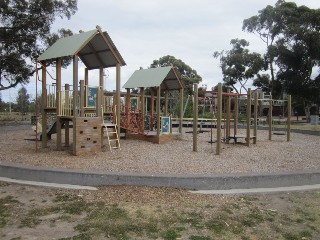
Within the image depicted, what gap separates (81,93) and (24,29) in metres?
20.3

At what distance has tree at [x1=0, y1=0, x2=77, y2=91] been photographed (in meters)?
28.2

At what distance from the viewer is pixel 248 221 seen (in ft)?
18.1

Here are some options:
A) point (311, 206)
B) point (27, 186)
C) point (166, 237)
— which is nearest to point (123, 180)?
point (27, 186)

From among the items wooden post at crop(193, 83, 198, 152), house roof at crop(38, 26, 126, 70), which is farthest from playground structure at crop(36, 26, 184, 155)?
wooden post at crop(193, 83, 198, 152)

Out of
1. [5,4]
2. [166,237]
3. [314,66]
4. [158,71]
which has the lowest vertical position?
[166,237]

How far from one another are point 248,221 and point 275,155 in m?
6.83

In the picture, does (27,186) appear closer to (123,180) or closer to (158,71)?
(123,180)

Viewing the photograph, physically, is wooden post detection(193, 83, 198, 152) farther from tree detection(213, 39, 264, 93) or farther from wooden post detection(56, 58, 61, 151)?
tree detection(213, 39, 264, 93)

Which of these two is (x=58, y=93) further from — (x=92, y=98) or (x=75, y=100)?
(x=92, y=98)

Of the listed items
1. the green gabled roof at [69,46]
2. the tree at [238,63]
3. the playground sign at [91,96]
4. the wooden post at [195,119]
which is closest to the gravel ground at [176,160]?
the wooden post at [195,119]

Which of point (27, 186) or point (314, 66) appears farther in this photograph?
point (314, 66)

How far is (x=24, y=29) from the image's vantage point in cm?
2902

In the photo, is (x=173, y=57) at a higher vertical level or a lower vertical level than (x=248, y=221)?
higher

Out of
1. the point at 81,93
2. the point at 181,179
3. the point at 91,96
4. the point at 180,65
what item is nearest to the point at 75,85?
the point at 81,93
